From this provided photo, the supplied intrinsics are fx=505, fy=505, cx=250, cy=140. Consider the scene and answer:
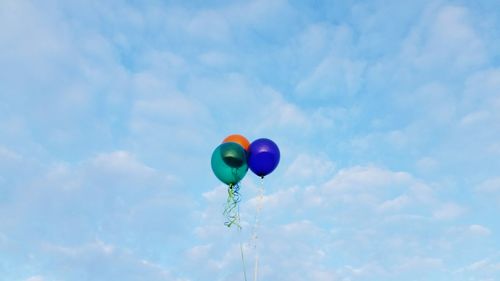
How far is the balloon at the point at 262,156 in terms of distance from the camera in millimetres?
15156

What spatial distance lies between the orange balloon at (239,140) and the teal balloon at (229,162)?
0.38 m

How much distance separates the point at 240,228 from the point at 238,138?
2725 millimetres

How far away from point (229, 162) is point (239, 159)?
31 centimetres

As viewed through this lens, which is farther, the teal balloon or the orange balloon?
the orange balloon

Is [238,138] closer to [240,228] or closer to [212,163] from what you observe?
[212,163]

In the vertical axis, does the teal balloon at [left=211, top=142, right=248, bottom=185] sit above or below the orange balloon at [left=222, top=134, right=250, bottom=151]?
below

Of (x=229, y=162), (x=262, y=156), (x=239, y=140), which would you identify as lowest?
(x=229, y=162)

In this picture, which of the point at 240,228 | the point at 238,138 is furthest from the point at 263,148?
the point at 240,228

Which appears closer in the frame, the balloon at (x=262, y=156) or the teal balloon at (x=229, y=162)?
the teal balloon at (x=229, y=162)

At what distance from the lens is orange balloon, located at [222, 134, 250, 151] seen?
1536 cm

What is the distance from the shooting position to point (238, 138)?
15.5m

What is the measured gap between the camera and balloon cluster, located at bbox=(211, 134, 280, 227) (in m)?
14.8

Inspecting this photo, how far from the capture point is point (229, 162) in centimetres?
1478

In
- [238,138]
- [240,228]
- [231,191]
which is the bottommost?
[240,228]
